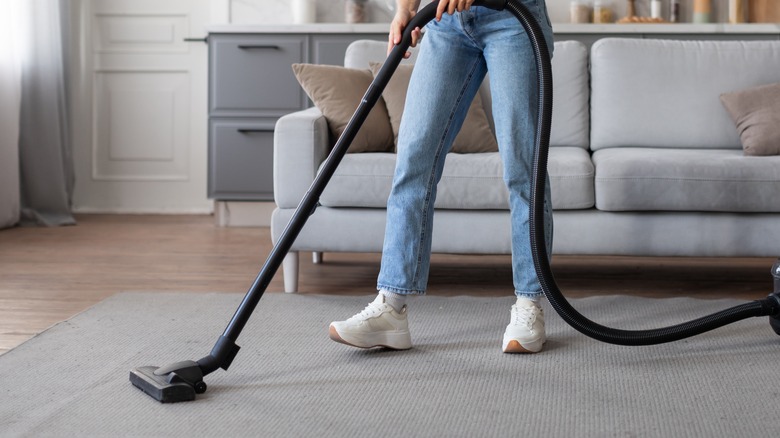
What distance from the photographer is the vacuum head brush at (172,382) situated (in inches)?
58.4

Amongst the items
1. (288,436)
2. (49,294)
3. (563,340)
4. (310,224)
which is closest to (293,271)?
(310,224)

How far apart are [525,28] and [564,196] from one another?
0.82 m

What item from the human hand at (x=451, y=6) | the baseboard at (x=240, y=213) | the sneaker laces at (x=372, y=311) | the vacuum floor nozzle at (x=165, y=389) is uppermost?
the human hand at (x=451, y=6)

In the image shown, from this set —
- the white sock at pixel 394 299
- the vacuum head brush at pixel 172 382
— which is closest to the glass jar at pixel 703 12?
the white sock at pixel 394 299

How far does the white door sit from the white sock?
9.75 feet

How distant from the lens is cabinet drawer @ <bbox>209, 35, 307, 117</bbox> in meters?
4.09

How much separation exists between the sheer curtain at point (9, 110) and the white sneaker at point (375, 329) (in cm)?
254

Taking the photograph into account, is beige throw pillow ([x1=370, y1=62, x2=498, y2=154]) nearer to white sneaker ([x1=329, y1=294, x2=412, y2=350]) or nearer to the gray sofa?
the gray sofa

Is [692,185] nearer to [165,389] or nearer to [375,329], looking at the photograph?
[375,329]

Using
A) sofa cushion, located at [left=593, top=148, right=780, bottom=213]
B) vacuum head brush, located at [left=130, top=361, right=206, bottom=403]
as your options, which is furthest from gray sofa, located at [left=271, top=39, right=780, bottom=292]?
vacuum head brush, located at [left=130, top=361, right=206, bottom=403]

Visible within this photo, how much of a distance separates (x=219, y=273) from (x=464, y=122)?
901 mm

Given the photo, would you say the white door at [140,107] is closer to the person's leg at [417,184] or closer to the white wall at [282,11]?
the white wall at [282,11]

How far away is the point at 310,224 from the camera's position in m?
2.46

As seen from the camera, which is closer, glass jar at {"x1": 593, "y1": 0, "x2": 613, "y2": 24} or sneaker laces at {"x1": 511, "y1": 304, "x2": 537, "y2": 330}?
sneaker laces at {"x1": 511, "y1": 304, "x2": 537, "y2": 330}
